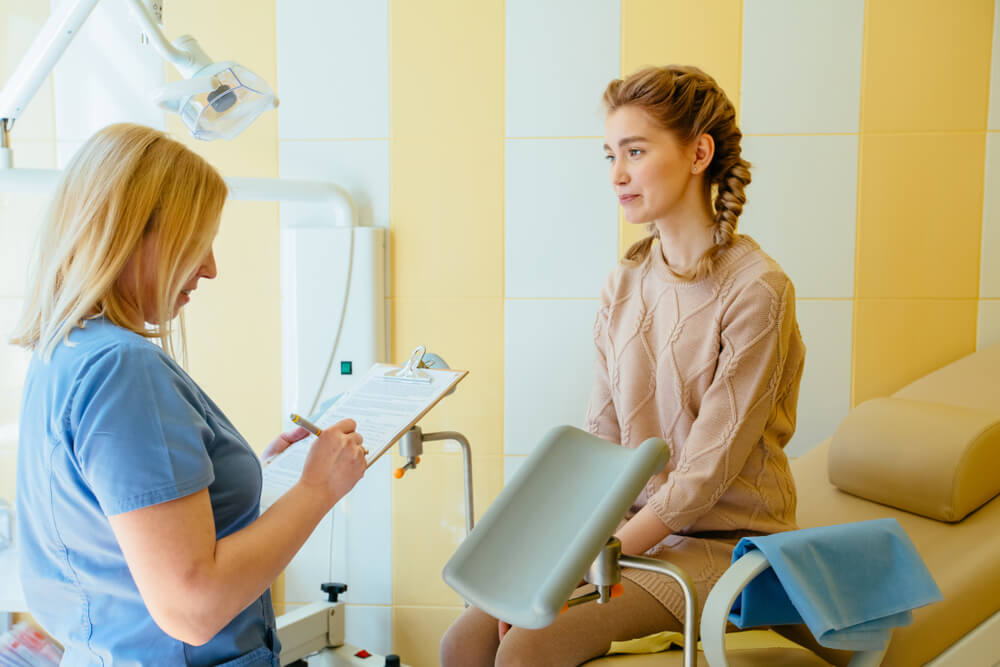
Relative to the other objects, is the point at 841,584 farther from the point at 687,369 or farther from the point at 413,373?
the point at 413,373

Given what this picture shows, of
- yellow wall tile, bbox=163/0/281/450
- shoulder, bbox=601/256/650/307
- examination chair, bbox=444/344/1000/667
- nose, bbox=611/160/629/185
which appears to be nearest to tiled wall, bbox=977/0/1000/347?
examination chair, bbox=444/344/1000/667

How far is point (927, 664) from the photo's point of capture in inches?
51.9

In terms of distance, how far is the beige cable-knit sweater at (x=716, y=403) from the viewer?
1414 millimetres

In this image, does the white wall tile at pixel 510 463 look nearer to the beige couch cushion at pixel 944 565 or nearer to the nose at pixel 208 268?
the beige couch cushion at pixel 944 565

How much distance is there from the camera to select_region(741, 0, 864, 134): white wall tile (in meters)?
→ 2.09

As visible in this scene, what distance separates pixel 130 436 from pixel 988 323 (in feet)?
7.00

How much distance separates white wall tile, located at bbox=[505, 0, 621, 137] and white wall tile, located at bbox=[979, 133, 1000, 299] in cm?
100

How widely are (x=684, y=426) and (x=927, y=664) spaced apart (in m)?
0.55

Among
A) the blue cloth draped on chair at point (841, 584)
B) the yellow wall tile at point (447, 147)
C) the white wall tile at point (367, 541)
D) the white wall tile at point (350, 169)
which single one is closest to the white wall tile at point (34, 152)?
the white wall tile at point (350, 169)

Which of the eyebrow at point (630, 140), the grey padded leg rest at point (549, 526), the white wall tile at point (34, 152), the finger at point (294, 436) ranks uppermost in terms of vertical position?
the white wall tile at point (34, 152)

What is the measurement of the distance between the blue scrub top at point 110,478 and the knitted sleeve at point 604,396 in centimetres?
85

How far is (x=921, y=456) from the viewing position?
154 centimetres

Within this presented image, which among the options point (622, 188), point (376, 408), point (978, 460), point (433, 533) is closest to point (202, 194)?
point (376, 408)

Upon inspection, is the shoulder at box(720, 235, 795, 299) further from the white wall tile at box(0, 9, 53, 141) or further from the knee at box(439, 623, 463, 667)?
the white wall tile at box(0, 9, 53, 141)
